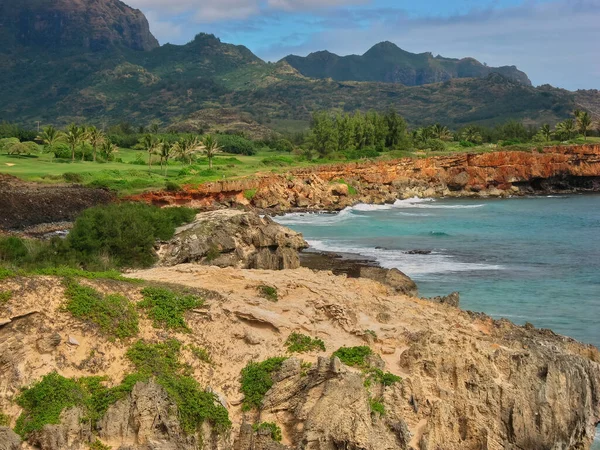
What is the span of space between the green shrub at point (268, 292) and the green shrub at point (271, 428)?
12.5 ft

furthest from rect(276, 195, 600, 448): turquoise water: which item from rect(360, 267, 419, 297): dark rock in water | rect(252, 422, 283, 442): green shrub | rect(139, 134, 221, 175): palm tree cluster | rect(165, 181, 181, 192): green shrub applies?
rect(139, 134, 221, 175): palm tree cluster

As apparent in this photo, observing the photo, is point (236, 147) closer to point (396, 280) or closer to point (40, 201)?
point (40, 201)

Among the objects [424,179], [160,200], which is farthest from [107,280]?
[424,179]

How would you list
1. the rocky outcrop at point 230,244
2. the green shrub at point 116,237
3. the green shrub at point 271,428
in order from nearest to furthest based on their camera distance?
the green shrub at point 271,428
the green shrub at point 116,237
the rocky outcrop at point 230,244

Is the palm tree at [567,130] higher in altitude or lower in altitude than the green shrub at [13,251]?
higher

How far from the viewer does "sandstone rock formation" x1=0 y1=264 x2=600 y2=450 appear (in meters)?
10.9

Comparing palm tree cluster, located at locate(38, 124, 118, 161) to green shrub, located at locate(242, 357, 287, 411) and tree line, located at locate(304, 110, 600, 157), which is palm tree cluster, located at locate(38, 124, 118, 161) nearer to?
tree line, located at locate(304, 110, 600, 157)

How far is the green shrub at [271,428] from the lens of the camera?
37.4 ft

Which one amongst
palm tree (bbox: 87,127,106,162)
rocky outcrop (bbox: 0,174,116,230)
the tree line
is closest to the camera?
rocky outcrop (bbox: 0,174,116,230)

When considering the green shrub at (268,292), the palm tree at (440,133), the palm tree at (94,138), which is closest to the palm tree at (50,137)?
the palm tree at (94,138)

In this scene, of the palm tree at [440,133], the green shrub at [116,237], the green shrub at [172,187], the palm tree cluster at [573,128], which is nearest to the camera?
the green shrub at [116,237]

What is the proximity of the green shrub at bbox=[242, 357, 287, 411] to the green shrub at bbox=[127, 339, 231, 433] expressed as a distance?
1.95 ft

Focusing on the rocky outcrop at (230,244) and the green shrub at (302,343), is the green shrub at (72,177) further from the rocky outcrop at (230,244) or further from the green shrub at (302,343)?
the green shrub at (302,343)

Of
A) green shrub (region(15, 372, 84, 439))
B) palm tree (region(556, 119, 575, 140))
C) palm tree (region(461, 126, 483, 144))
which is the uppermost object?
palm tree (region(556, 119, 575, 140))
